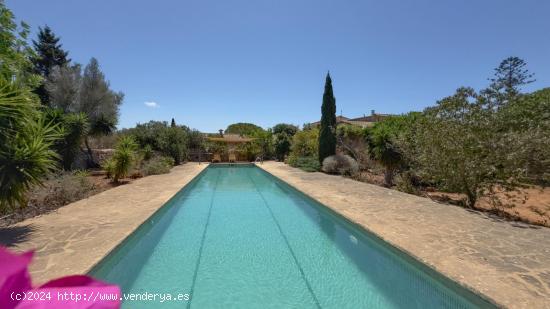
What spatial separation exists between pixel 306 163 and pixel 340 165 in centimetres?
388

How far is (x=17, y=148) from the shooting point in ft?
19.2

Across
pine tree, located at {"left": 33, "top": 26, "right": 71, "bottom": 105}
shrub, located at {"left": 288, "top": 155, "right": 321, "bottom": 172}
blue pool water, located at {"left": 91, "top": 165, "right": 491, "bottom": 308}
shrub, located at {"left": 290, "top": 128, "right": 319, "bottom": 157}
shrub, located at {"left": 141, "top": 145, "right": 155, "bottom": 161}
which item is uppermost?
pine tree, located at {"left": 33, "top": 26, "right": 71, "bottom": 105}

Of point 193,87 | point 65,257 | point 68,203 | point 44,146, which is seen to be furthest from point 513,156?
point 193,87

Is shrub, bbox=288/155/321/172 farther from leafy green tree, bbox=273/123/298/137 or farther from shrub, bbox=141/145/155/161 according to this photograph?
shrub, bbox=141/145/155/161

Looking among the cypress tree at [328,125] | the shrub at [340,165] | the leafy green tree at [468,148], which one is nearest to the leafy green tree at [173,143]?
the cypress tree at [328,125]

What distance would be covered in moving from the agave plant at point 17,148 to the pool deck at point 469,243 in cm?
648

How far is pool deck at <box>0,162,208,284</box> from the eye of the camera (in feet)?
14.0

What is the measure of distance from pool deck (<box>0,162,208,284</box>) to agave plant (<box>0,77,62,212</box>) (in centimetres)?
76

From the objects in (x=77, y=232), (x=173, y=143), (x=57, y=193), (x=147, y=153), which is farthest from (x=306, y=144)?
(x=77, y=232)

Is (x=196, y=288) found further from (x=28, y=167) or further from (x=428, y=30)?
(x=428, y=30)

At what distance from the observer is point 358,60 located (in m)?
17.9

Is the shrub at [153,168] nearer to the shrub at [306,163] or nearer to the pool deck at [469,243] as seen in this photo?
the shrub at [306,163]

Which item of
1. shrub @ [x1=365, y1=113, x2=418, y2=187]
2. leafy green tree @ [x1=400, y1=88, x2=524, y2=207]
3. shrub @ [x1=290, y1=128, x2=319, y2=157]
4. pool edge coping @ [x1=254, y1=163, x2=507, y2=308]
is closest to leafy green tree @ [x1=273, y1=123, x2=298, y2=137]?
shrub @ [x1=290, y1=128, x2=319, y2=157]

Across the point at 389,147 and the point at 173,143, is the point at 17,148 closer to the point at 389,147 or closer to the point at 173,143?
the point at 389,147
